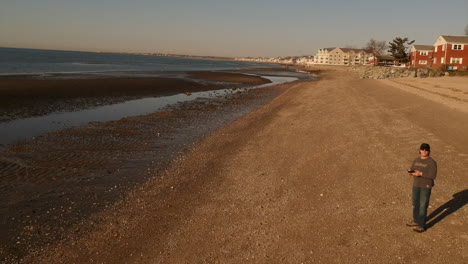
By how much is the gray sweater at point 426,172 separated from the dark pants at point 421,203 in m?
0.12

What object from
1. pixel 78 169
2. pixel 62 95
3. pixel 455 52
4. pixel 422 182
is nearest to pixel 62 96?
pixel 62 95

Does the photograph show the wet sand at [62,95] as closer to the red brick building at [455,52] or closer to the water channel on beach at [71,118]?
the water channel on beach at [71,118]

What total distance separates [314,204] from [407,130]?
10092mm

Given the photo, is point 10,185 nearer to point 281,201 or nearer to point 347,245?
point 281,201

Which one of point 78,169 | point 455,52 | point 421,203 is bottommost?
point 78,169

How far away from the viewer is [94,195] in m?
9.91

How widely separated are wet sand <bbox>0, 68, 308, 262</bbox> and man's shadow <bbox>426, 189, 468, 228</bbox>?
798 cm

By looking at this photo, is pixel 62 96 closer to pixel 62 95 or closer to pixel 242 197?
pixel 62 95

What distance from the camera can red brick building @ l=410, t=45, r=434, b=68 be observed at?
261 feet

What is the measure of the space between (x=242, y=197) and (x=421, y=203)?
4.46 meters

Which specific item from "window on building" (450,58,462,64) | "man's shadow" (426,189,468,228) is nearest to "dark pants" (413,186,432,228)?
"man's shadow" (426,189,468,228)

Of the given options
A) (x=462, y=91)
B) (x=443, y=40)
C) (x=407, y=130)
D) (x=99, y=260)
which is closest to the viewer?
(x=99, y=260)

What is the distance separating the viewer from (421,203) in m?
6.93

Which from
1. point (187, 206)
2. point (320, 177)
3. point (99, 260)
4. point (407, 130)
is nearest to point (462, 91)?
point (407, 130)
